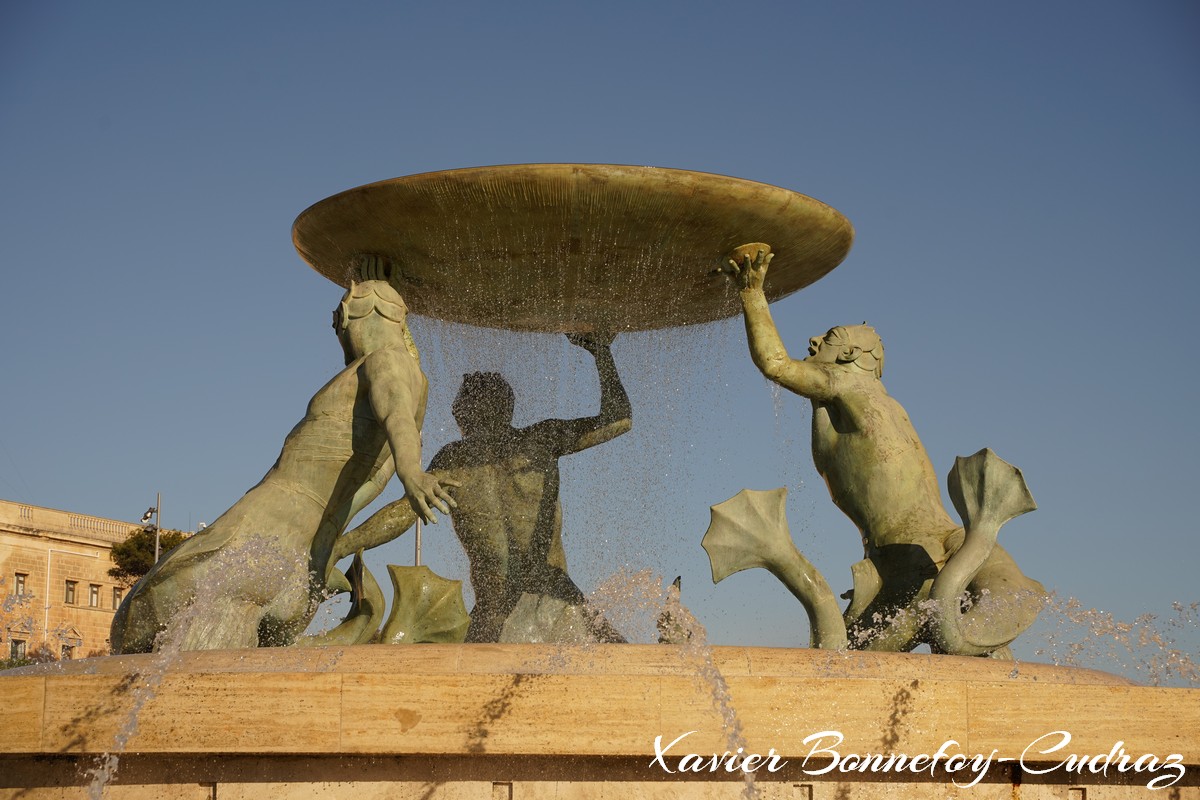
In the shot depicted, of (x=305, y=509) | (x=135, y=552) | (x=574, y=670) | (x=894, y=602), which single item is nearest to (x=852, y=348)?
(x=894, y=602)

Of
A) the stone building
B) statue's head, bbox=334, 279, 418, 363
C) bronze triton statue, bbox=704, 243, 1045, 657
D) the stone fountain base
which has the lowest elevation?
the stone fountain base

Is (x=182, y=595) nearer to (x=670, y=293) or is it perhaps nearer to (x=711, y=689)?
(x=711, y=689)

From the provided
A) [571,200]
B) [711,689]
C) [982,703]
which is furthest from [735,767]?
[571,200]

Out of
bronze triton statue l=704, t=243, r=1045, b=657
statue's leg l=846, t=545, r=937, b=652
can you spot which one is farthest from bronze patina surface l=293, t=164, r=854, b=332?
statue's leg l=846, t=545, r=937, b=652

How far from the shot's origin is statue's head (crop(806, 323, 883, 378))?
874cm

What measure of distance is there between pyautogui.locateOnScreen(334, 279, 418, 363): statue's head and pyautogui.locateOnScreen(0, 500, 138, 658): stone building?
4217cm

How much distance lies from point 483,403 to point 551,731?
4.06 m

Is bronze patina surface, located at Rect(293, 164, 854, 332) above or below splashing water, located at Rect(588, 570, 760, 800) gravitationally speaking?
above

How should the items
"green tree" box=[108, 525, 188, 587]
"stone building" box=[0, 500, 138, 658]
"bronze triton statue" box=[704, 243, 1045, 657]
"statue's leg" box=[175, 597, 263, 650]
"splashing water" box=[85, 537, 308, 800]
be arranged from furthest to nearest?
"stone building" box=[0, 500, 138, 658] → "green tree" box=[108, 525, 188, 587] → "bronze triton statue" box=[704, 243, 1045, 657] → "statue's leg" box=[175, 597, 263, 650] → "splashing water" box=[85, 537, 308, 800]

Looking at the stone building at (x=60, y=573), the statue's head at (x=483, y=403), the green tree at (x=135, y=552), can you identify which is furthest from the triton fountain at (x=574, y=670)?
the stone building at (x=60, y=573)

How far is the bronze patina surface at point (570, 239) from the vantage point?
8.29 metres

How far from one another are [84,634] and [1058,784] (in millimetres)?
50495

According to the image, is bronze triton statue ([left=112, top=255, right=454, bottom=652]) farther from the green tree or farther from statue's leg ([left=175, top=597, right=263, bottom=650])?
the green tree

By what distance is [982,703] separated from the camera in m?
5.75
